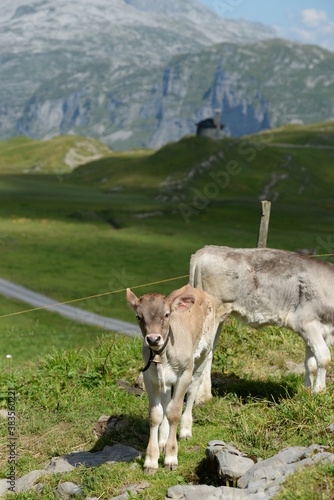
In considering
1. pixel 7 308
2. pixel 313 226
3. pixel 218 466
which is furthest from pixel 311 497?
pixel 313 226

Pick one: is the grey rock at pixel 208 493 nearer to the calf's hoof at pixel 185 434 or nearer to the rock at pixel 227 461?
the rock at pixel 227 461

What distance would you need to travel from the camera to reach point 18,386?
15.0 m

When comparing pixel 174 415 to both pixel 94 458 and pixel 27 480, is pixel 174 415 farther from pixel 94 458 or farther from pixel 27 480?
pixel 27 480

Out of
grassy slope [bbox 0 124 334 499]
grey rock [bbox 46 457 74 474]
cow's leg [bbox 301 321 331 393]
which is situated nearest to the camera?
grey rock [bbox 46 457 74 474]

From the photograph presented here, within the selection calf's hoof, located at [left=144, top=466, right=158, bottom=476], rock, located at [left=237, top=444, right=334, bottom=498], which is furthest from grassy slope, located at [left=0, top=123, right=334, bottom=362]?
rock, located at [left=237, top=444, right=334, bottom=498]

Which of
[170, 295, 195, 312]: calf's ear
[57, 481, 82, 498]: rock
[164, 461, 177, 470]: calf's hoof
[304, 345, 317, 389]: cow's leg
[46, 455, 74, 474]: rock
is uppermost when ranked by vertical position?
[170, 295, 195, 312]: calf's ear

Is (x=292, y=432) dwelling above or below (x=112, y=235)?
above

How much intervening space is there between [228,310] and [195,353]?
6.85ft

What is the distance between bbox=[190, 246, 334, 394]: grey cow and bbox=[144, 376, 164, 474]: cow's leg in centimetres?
278

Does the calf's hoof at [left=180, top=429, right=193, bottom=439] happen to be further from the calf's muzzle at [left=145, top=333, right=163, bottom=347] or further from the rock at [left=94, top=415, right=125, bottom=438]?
the calf's muzzle at [left=145, top=333, right=163, bottom=347]

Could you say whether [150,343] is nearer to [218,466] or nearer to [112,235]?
[218,466]

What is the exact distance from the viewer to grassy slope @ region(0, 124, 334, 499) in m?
11.3

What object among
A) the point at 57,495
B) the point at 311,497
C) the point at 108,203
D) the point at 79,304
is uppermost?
the point at 311,497

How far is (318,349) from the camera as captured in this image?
13180mm
